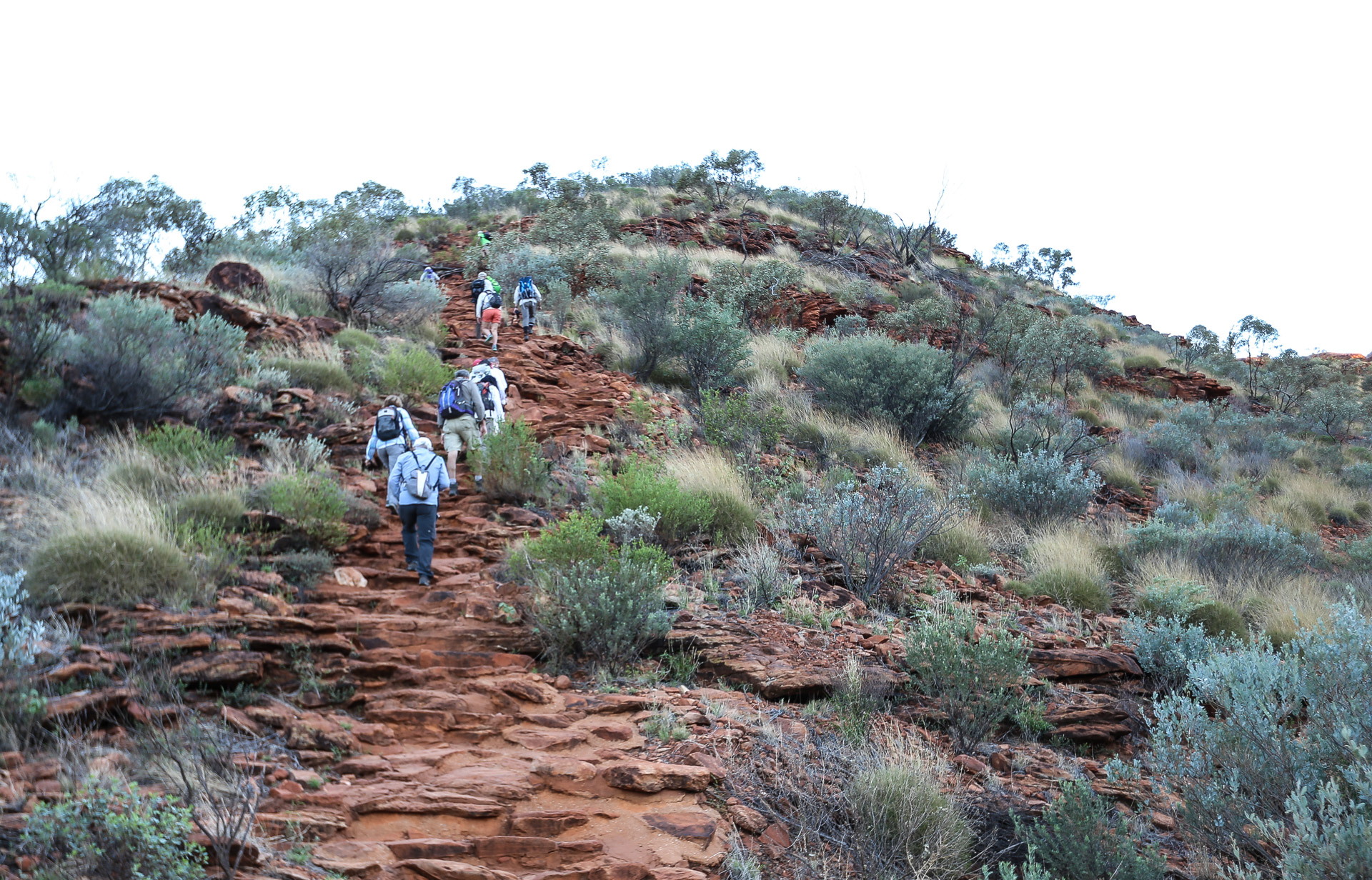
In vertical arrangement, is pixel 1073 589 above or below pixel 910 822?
above

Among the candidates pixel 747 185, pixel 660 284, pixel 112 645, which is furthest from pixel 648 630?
pixel 747 185

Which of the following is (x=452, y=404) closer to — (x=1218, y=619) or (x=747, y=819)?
(x=747, y=819)

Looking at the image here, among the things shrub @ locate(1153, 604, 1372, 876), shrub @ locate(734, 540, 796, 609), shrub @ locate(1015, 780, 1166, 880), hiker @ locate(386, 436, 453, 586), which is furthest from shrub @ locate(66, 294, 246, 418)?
shrub @ locate(1153, 604, 1372, 876)

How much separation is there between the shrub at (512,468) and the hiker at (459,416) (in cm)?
64

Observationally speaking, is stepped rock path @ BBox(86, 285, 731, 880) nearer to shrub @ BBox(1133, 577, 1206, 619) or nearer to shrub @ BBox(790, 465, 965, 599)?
shrub @ BBox(790, 465, 965, 599)

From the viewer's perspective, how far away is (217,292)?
11367mm

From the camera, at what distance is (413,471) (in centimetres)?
698

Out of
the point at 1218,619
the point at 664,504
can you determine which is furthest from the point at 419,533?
the point at 1218,619

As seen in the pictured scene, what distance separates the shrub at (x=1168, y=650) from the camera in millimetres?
5426

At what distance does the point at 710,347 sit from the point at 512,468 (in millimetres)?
5785

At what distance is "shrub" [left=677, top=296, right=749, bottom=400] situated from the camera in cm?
1323

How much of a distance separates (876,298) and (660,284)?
797 centimetres

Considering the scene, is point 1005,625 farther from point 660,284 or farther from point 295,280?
point 295,280

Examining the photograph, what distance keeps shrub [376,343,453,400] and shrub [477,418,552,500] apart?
299cm
